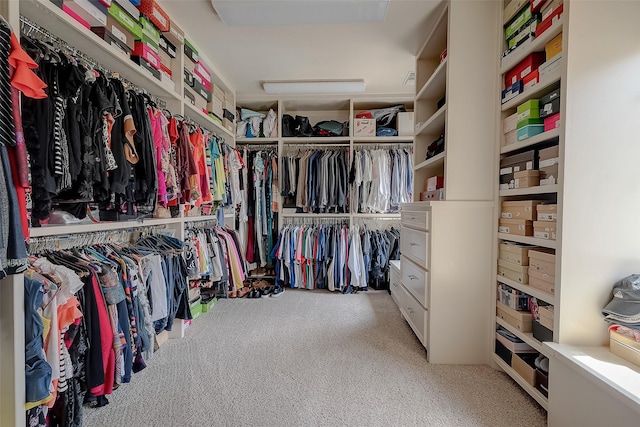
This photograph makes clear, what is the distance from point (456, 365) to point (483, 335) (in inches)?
10.0

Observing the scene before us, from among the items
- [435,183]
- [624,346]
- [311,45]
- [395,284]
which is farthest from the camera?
[395,284]

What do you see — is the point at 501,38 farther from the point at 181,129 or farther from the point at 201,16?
the point at 181,129

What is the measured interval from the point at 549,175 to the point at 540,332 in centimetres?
77

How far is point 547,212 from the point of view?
1.32 meters

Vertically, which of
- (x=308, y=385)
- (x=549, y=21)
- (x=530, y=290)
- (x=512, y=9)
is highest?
(x=512, y=9)

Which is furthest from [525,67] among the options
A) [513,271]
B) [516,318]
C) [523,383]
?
[523,383]

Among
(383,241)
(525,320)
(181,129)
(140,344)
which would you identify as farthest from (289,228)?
(525,320)

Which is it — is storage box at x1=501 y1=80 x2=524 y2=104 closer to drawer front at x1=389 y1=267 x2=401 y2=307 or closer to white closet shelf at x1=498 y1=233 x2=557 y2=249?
white closet shelf at x1=498 y1=233 x2=557 y2=249

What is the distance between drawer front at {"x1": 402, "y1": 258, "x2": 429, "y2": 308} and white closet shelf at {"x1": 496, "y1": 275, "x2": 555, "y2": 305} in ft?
1.40

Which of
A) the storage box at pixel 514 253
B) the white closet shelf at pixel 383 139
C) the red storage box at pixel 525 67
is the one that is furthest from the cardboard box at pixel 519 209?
the white closet shelf at pixel 383 139

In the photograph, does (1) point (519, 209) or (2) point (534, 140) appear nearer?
(2) point (534, 140)

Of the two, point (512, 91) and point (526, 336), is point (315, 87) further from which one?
point (526, 336)

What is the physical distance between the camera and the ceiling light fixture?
9.89 feet

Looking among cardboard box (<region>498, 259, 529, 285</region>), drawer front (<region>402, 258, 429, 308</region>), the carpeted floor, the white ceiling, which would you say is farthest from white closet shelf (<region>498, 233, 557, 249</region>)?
the white ceiling
